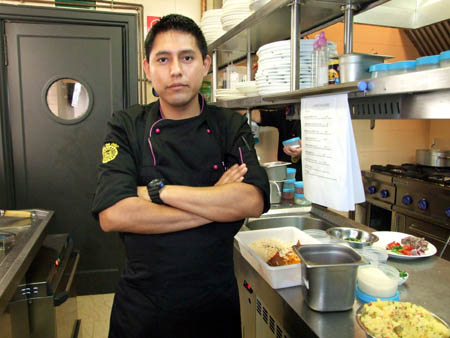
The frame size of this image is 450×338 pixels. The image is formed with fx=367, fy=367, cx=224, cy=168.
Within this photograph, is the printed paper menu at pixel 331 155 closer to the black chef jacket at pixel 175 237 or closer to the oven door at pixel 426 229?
the black chef jacket at pixel 175 237

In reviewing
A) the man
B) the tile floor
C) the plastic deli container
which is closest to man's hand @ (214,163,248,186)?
the man

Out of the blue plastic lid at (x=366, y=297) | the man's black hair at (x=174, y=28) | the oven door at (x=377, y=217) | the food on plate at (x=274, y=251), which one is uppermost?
the man's black hair at (x=174, y=28)

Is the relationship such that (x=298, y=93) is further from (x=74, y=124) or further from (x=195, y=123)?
(x=74, y=124)

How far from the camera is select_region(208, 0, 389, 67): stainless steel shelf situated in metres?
1.76

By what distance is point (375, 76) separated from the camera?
4.23 feet

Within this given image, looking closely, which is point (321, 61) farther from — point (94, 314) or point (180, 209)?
point (94, 314)

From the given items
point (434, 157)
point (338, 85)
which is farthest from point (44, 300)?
point (434, 157)

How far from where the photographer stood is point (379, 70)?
4.18ft

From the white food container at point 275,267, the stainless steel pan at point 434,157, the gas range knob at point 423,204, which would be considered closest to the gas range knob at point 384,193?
Answer: the gas range knob at point 423,204

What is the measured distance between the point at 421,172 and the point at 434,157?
236mm

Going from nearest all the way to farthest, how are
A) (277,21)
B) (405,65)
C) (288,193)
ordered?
1. (405,65)
2. (277,21)
3. (288,193)

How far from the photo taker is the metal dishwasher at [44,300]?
73.4 inches

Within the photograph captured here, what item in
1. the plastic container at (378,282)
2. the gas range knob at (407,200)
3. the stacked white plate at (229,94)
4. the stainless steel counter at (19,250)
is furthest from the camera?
the gas range knob at (407,200)

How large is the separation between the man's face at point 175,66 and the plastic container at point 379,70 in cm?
A: 64
